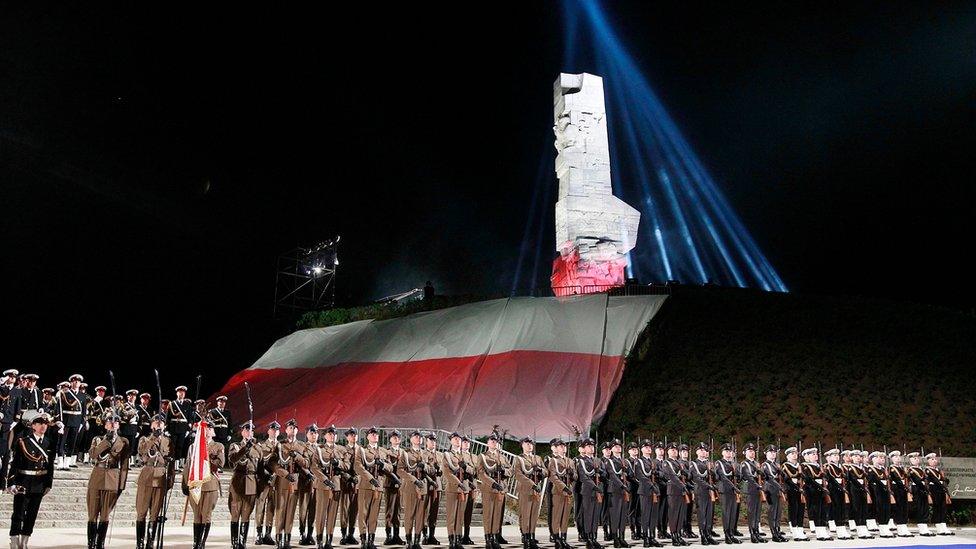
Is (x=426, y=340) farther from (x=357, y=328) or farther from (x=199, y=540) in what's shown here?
(x=199, y=540)

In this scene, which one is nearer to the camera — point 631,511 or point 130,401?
point 631,511

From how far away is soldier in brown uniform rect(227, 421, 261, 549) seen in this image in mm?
10523

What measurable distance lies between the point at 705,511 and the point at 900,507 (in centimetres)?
584

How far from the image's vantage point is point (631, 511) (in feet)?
46.4

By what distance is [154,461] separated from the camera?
10.2 m

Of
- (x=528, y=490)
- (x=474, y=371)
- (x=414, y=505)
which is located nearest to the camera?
(x=414, y=505)

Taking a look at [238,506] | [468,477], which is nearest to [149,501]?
[238,506]

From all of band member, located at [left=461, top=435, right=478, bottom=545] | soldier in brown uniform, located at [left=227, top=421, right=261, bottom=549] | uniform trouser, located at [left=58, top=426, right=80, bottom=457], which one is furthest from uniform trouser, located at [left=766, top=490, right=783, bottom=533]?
uniform trouser, located at [left=58, top=426, right=80, bottom=457]

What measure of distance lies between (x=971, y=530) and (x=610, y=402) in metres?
10.2

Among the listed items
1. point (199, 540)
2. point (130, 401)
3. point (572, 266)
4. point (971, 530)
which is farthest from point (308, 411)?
point (971, 530)

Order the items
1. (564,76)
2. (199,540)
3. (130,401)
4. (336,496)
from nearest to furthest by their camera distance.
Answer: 1. (199,540)
2. (336,496)
3. (130,401)
4. (564,76)

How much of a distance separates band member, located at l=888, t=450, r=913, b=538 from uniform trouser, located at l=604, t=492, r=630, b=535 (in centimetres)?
725

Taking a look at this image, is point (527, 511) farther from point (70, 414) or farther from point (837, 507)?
point (70, 414)

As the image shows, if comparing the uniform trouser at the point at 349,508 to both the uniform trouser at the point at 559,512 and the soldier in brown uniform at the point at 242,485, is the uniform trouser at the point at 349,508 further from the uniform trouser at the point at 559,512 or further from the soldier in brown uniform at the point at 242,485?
the uniform trouser at the point at 559,512
